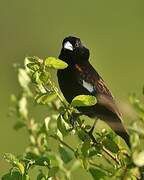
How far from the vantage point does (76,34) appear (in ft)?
31.5

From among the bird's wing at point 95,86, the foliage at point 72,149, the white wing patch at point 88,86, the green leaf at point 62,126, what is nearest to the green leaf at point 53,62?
the foliage at point 72,149

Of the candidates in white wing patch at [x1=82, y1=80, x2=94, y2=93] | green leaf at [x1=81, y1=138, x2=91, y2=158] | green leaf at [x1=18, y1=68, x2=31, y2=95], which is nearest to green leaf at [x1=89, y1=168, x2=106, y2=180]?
green leaf at [x1=81, y1=138, x2=91, y2=158]

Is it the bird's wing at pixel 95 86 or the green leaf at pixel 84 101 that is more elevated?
the bird's wing at pixel 95 86

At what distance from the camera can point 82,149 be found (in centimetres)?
168

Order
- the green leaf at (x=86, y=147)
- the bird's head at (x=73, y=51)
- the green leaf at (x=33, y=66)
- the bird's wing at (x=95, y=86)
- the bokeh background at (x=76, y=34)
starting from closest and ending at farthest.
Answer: the green leaf at (x=86, y=147) < the green leaf at (x=33, y=66) < the bird's wing at (x=95, y=86) < the bird's head at (x=73, y=51) < the bokeh background at (x=76, y=34)

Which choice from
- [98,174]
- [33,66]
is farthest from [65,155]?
[33,66]

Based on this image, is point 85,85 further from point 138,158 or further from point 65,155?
point 138,158

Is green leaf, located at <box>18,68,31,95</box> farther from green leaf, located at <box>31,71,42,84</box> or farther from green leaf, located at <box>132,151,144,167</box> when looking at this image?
green leaf, located at <box>132,151,144,167</box>

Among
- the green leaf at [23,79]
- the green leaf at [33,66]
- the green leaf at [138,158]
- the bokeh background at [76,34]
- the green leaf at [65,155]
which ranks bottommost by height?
the green leaf at [138,158]

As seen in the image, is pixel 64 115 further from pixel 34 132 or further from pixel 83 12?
pixel 83 12

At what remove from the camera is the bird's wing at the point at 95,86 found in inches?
87.7

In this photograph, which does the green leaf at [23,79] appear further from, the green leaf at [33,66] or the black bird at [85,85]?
the green leaf at [33,66]

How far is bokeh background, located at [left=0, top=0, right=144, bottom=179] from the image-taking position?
7.92 m

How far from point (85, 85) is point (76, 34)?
285 inches
